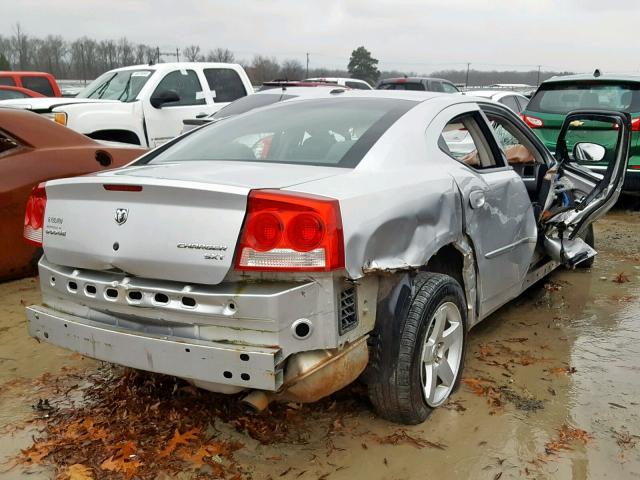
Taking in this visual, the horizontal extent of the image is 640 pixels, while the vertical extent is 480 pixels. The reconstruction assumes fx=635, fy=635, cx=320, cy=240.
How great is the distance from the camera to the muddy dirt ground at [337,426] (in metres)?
2.72

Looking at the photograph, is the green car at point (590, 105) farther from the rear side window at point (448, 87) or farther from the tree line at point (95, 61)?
the tree line at point (95, 61)

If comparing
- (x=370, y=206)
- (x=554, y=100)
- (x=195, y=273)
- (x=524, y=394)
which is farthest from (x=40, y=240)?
(x=554, y=100)

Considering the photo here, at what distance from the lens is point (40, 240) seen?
299cm

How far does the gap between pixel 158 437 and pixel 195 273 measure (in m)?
0.95

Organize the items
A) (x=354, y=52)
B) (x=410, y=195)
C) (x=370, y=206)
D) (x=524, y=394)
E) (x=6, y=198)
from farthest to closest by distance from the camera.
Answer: (x=354, y=52) → (x=6, y=198) → (x=524, y=394) → (x=410, y=195) → (x=370, y=206)

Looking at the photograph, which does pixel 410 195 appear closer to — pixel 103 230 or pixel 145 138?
pixel 103 230

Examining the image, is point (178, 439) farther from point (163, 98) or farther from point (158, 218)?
point (163, 98)

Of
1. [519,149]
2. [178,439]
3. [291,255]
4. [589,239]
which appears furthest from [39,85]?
[291,255]

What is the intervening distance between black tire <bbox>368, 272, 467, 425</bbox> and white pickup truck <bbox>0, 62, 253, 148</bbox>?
6.33 m

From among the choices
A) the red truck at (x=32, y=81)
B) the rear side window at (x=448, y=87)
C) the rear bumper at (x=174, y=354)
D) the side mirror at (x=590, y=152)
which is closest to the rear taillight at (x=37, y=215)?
the rear bumper at (x=174, y=354)

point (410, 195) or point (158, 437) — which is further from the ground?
point (410, 195)

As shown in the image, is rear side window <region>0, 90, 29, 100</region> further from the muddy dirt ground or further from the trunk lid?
the trunk lid

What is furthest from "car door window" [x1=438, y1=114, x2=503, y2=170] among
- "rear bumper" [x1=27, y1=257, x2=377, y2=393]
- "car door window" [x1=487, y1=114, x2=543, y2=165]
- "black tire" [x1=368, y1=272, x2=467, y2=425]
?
"rear bumper" [x1=27, y1=257, x2=377, y2=393]

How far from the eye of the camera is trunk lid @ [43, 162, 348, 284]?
2398mm
